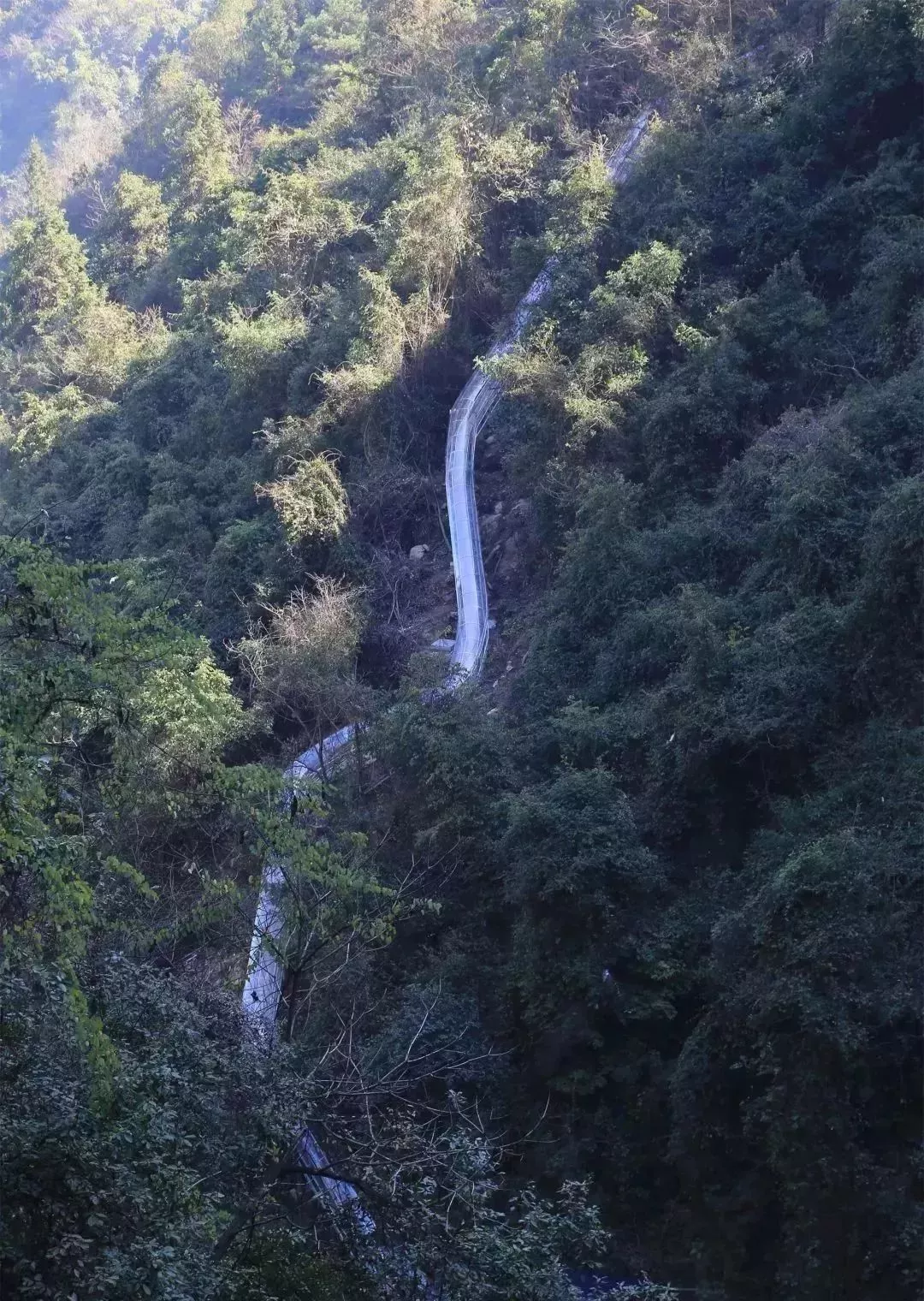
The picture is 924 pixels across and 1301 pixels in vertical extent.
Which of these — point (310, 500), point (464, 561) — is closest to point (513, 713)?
point (464, 561)

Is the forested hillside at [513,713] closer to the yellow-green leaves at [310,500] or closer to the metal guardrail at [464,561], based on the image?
the yellow-green leaves at [310,500]

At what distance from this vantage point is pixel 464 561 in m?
22.5

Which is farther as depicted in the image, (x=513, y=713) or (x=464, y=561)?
(x=464, y=561)

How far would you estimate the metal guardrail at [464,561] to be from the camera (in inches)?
532

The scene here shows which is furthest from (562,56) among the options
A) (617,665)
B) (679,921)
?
(679,921)

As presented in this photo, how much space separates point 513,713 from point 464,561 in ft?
19.3

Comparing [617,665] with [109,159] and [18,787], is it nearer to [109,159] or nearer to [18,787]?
[18,787]

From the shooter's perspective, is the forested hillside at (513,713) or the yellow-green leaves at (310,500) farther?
the yellow-green leaves at (310,500)

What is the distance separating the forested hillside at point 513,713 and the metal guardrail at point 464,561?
0.44m

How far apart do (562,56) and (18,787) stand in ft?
87.1


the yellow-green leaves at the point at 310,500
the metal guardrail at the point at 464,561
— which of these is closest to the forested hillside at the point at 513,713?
the yellow-green leaves at the point at 310,500

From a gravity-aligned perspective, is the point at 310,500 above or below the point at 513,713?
above

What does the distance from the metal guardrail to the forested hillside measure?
0.44 metres

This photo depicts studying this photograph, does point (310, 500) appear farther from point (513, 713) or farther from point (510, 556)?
point (513, 713)
